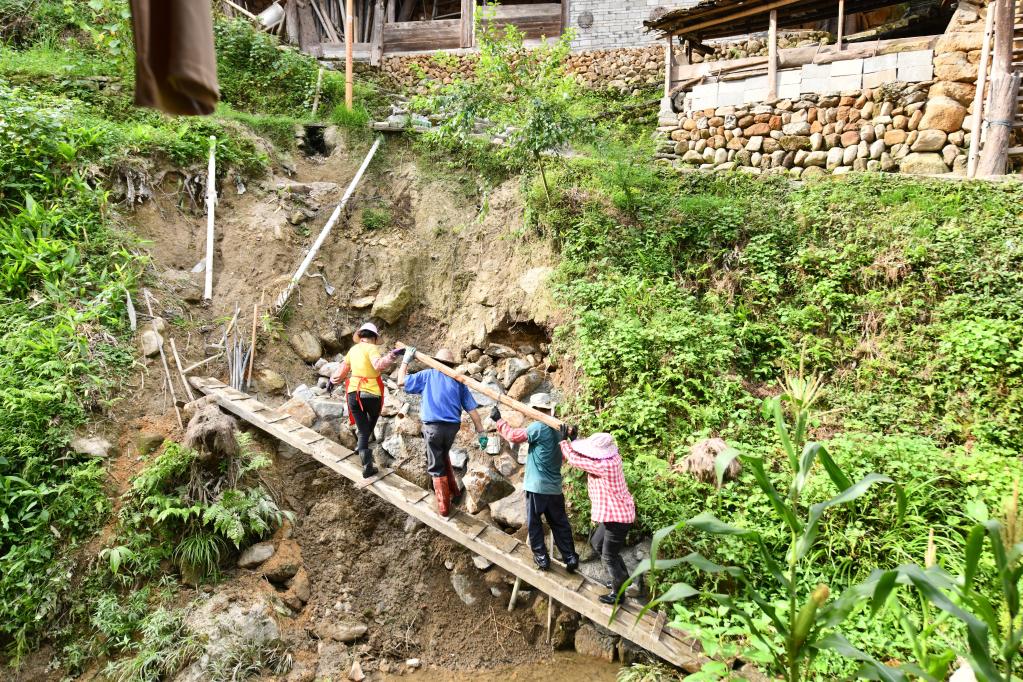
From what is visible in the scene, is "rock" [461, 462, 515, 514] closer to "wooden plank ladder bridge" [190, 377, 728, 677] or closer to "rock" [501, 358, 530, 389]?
"wooden plank ladder bridge" [190, 377, 728, 677]

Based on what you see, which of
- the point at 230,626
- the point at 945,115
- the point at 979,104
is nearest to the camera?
the point at 230,626

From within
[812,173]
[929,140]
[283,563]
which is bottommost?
[283,563]

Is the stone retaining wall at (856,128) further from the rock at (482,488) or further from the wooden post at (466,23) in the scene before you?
the wooden post at (466,23)

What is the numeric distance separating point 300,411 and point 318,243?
2950mm

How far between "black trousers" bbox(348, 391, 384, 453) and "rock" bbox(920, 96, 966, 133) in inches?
332

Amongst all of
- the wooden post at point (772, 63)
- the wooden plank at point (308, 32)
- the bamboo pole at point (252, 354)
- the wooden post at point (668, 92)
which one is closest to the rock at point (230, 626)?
the bamboo pole at point (252, 354)

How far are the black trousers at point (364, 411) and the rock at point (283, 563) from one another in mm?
1204

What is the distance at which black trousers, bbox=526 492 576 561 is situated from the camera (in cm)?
475

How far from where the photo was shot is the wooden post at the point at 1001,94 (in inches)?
280

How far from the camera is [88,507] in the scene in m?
5.21

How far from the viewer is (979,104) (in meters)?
7.41

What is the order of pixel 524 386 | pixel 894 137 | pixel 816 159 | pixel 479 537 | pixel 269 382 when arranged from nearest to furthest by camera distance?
pixel 479 537
pixel 524 386
pixel 269 382
pixel 894 137
pixel 816 159

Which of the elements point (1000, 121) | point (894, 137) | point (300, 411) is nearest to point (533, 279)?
point (300, 411)

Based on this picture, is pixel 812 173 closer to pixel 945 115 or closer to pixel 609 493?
pixel 945 115
